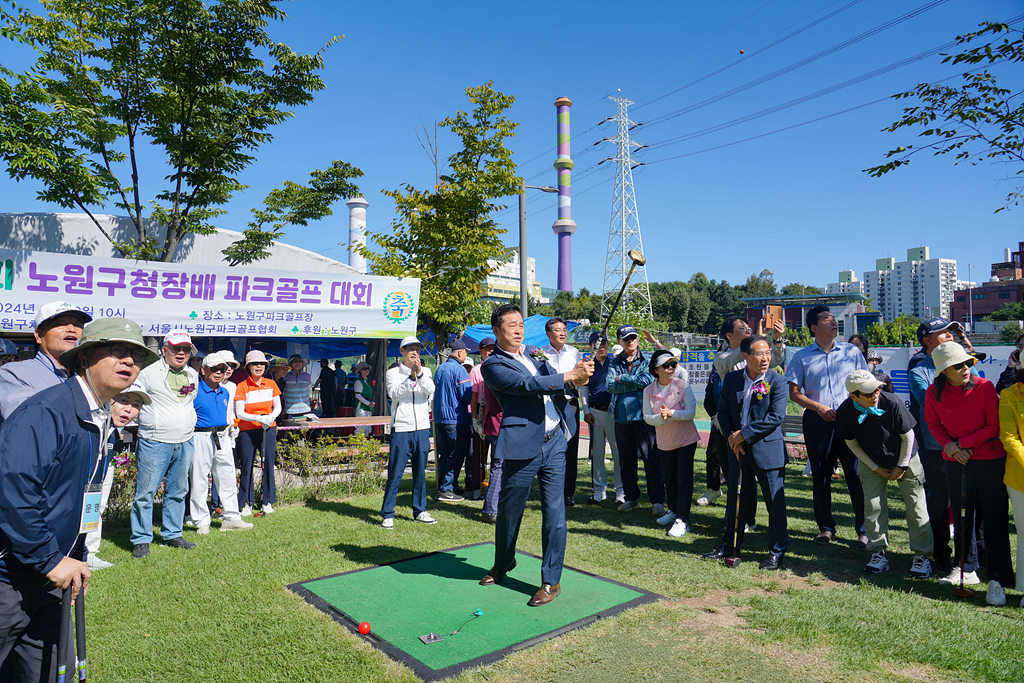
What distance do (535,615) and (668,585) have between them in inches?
49.1

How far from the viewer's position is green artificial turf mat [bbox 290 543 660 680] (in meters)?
3.72

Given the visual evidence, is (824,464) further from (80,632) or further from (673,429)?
(80,632)

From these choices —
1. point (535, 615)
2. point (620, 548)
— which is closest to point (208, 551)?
point (535, 615)

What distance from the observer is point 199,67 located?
11766mm

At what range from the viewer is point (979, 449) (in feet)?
14.6

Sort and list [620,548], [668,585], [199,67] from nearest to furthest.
Answer: [668,585], [620,548], [199,67]

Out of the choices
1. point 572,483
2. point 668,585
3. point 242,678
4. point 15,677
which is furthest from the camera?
point 572,483

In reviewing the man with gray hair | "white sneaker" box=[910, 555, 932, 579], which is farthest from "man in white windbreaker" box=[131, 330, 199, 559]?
"white sneaker" box=[910, 555, 932, 579]

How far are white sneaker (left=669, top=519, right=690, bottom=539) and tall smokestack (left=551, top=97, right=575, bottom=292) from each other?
61.5 meters

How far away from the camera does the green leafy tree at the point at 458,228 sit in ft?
45.3

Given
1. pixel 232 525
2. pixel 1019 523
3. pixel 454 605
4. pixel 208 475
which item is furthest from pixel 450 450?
pixel 1019 523

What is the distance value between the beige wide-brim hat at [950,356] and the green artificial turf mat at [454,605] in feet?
9.35

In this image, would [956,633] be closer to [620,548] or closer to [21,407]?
[620,548]

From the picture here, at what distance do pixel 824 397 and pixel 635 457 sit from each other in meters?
2.40
